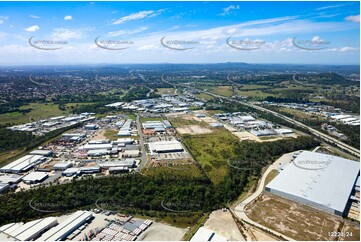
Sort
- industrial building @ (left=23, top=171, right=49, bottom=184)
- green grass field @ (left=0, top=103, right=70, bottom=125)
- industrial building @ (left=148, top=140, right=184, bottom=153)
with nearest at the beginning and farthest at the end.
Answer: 1. industrial building @ (left=23, top=171, right=49, bottom=184)
2. industrial building @ (left=148, top=140, right=184, bottom=153)
3. green grass field @ (left=0, top=103, right=70, bottom=125)

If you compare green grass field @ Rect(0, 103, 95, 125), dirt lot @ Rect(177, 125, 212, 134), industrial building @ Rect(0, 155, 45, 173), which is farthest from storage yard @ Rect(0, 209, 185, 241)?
green grass field @ Rect(0, 103, 95, 125)

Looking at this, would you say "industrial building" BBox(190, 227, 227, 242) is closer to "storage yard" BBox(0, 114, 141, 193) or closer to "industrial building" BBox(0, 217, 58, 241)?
"industrial building" BBox(0, 217, 58, 241)

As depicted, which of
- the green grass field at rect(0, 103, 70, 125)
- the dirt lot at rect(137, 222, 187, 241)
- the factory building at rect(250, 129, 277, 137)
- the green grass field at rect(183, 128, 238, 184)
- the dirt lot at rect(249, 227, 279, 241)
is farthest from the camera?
the green grass field at rect(0, 103, 70, 125)

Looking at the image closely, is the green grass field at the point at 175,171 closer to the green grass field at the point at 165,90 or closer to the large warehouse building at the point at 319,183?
the large warehouse building at the point at 319,183

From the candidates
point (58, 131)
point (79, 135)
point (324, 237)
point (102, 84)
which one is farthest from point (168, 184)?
point (102, 84)

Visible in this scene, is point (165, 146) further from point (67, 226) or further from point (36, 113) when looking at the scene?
point (36, 113)

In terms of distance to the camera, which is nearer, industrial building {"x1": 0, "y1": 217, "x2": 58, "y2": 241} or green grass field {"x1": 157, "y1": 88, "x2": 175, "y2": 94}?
industrial building {"x1": 0, "y1": 217, "x2": 58, "y2": 241}

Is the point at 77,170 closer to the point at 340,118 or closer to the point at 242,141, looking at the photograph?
the point at 242,141
